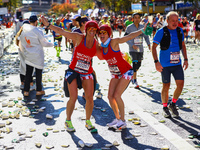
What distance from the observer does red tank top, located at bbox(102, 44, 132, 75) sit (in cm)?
546

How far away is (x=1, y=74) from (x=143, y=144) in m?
8.86

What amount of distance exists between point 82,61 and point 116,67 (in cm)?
60

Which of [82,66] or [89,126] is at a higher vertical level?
[82,66]

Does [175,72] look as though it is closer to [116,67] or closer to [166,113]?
[166,113]

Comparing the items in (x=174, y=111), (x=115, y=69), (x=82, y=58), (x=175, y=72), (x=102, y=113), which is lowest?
(x=102, y=113)

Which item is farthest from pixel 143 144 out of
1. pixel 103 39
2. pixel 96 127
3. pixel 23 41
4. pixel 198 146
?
pixel 23 41

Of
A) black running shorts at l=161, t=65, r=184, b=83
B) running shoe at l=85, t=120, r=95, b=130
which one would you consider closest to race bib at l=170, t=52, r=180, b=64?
black running shorts at l=161, t=65, r=184, b=83

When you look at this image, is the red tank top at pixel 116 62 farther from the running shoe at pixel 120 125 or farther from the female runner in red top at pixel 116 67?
the running shoe at pixel 120 125

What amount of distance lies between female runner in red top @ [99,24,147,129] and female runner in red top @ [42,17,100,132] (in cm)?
18

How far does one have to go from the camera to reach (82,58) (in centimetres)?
545

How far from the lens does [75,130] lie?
5668mm

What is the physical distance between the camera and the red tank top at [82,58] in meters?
5.39

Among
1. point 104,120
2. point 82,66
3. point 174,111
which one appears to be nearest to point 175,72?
point 174,111

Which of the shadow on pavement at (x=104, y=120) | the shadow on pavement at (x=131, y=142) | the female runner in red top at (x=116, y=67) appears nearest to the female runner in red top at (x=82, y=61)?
the female runner in red top at (x=116, y=67)
